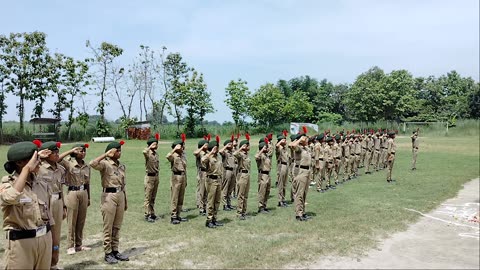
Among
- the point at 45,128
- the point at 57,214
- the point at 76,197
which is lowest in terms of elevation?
the point at 57,214

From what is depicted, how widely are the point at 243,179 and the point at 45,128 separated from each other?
29.5 metres

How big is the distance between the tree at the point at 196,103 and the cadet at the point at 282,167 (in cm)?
2980

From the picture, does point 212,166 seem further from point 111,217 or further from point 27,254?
point 27,254

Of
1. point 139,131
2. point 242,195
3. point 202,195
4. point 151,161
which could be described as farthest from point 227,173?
point 139,131

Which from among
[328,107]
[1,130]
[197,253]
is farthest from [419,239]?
[328,107]

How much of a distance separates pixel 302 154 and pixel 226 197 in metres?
2.47

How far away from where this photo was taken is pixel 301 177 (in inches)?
367

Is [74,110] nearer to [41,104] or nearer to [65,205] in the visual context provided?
[41,104]

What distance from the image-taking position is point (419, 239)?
24.9 feet

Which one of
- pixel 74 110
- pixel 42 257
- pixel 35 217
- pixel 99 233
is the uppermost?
pixel 74 110

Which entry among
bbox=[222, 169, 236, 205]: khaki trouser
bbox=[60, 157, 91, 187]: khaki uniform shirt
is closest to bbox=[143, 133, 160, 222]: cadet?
bbox=[222, 169, 236, 205]: khaki trouser

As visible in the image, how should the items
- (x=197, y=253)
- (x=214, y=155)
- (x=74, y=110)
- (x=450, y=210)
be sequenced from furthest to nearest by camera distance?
(x=74, y=110) < (x=450, y=210) < (x=214, y=155) < (x=197, y=253)

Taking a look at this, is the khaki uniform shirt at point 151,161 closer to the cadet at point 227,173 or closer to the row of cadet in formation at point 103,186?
the row of cadet in formation at point 103,186

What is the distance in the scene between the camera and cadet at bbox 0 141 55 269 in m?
4.01
